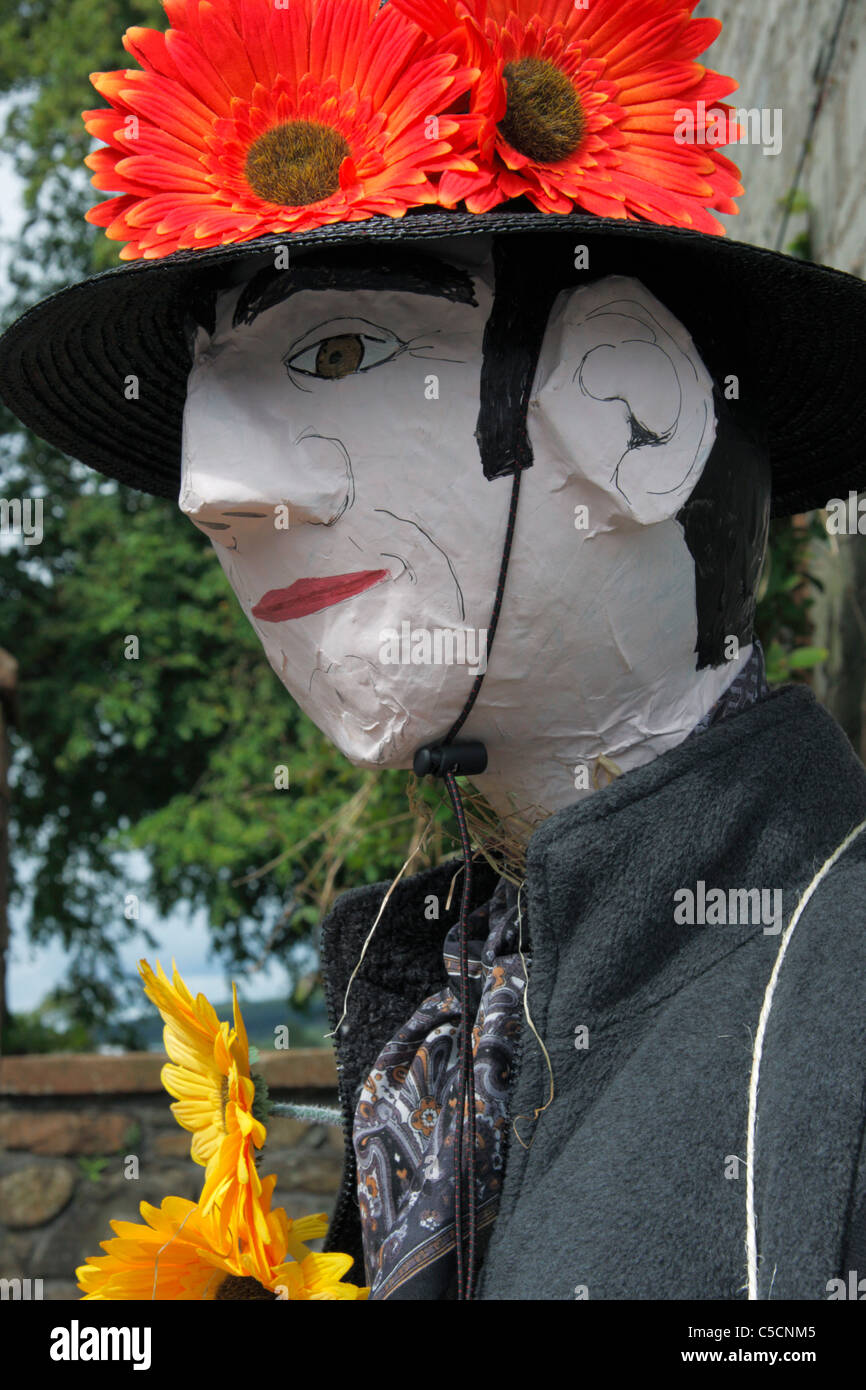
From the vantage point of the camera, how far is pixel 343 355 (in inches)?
43.4

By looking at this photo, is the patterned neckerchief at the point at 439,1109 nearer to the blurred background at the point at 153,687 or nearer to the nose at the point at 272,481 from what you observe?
the nose at the point at 272,481

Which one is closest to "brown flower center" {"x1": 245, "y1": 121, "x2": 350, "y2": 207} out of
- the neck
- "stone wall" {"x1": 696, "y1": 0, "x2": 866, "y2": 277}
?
the neck

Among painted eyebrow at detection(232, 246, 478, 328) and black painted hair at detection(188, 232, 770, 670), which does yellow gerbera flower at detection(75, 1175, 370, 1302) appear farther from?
painted eyebrow at detection(232, 246, 478, 328)

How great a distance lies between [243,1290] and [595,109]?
1.09 m

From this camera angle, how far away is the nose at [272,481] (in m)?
1.07

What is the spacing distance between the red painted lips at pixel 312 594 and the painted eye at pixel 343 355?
168 millimetres

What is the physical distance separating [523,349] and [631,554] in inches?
7.6

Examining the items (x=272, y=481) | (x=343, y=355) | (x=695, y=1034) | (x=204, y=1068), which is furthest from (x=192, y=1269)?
(x=343, y=355)

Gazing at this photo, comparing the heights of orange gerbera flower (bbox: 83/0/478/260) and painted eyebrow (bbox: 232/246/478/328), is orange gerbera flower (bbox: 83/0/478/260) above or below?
above

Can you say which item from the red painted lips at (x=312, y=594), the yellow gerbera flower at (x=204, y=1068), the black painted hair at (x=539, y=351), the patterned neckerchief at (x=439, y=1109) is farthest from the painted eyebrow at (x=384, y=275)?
the yellow gerbera flower at (x=204, y=1068)

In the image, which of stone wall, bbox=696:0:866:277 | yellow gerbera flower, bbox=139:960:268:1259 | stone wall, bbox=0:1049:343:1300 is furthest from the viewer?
stone wall, bbox=0:1049:343:1300

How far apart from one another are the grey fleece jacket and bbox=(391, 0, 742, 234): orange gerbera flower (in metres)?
0.45

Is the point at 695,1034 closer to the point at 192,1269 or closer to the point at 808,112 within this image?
the point at 192,1269

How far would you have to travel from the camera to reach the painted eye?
1090 mm
